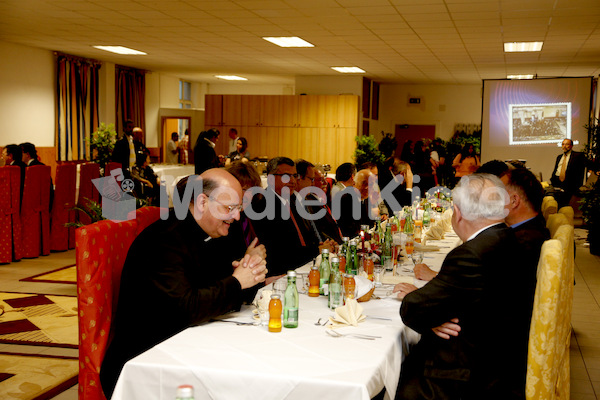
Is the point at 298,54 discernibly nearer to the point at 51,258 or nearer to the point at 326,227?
the point at 51,258

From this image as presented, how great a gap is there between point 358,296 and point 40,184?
564 cm

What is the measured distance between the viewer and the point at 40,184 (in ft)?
24.0

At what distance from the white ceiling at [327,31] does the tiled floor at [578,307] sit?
305 centimetres

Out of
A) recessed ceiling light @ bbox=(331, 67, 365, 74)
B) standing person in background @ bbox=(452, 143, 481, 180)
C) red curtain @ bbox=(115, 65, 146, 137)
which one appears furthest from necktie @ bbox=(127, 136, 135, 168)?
standing person in background @ bbox=(452, 143, 481, 180)

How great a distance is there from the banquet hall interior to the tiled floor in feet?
0.05

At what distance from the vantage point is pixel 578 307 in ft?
19.3

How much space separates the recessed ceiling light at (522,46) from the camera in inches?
375

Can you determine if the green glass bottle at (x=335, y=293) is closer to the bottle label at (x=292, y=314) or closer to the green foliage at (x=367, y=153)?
the bottle label at (x=292, y=314)

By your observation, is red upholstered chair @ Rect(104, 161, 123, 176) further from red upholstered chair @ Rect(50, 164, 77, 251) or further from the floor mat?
the floor mat

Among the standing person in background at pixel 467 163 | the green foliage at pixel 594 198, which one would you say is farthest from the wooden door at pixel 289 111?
the green foliage at pixel 594 198

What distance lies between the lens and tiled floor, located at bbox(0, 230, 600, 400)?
4.00m

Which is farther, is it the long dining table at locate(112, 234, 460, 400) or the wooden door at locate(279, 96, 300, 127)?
the wooden door at locate(279, 96, 300, 127)

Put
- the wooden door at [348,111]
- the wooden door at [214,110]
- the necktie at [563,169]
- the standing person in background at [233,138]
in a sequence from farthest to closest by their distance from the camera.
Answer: the wooden door at [214,110], the wooden door at [348,111], the standing person in background at [233,138], the necktie at [563,169]

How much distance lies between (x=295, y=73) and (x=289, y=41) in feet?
16.8
